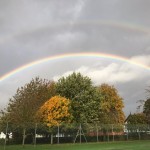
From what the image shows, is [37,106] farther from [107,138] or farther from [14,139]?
[107,138]

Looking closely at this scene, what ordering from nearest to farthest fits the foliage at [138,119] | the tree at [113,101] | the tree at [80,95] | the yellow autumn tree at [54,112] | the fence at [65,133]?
the fence at [65,133] < the yellow autumn tree at [54,112] < the tree at [80,95] < the tree at [113,101] < the foliage at [138,119]

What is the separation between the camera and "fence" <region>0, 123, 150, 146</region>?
40.3 metres

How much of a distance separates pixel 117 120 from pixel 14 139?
3837 centimetres

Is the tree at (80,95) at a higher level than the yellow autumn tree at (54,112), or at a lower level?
higher

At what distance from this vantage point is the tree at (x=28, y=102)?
135 feet

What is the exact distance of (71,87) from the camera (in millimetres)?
56875

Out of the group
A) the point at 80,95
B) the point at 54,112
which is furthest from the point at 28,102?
the point at 80,95

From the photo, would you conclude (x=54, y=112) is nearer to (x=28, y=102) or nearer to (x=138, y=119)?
(x=28, y=102)

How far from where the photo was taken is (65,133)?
43812mm

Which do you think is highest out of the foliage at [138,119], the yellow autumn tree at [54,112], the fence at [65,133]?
the foliage at [138,119]

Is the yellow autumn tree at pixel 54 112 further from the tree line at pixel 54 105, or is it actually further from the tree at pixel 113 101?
the tree at pixel 113 101

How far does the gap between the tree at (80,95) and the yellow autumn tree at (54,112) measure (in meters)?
4.86

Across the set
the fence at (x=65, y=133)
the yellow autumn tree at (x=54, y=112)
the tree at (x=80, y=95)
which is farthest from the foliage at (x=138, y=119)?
the yellow autumn tree at (x=54, y=112)

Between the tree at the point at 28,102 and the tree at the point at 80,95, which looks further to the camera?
the tree at the point at 80,95
